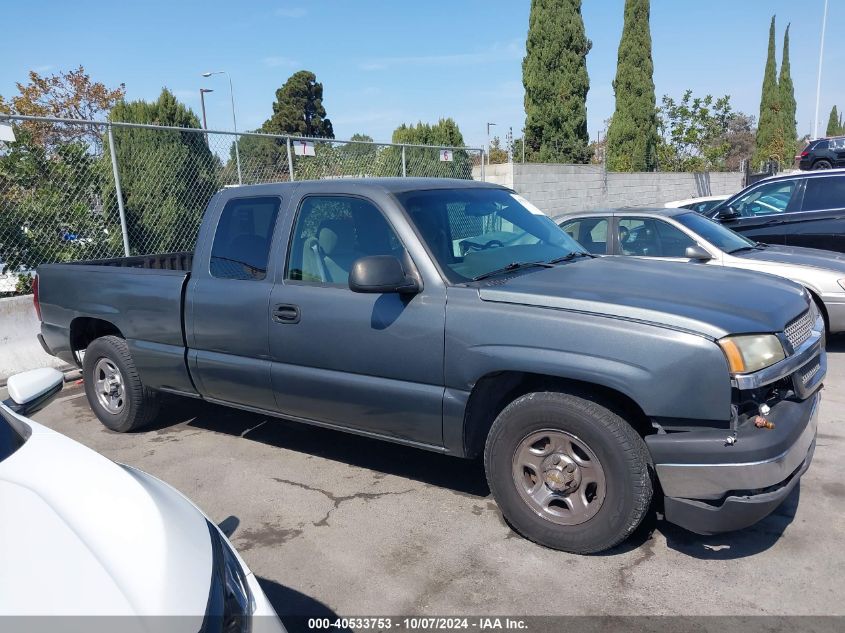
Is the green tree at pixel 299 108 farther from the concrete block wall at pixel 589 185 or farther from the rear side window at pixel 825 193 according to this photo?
the rear side window at pixel 825 193

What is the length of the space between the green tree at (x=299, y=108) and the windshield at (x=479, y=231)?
152ft

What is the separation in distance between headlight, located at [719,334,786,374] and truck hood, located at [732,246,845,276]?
169 inches

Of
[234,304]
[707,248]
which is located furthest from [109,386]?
[707,248]

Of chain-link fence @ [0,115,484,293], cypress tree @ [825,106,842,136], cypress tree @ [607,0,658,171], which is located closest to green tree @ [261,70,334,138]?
cypress tree @ [607,0,658,171]

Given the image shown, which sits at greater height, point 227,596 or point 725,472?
point 227,596

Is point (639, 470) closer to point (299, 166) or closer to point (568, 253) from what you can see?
point (568, 253)

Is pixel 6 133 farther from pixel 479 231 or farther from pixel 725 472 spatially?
pixel 725 472

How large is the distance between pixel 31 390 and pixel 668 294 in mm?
2986

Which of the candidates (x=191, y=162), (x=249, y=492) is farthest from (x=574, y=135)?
(x=249, y=492)

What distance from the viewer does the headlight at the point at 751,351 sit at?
2.98 m

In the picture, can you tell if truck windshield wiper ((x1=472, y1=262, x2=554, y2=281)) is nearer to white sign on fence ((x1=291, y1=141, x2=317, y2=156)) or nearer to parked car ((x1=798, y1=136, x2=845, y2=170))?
white sign on fence ((x1=291, y1=141, x2=317, y2=156))

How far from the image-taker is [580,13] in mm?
21516

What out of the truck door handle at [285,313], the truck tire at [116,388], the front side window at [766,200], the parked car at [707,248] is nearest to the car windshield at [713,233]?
the parked car at [707,248]

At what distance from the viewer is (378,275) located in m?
3.58
